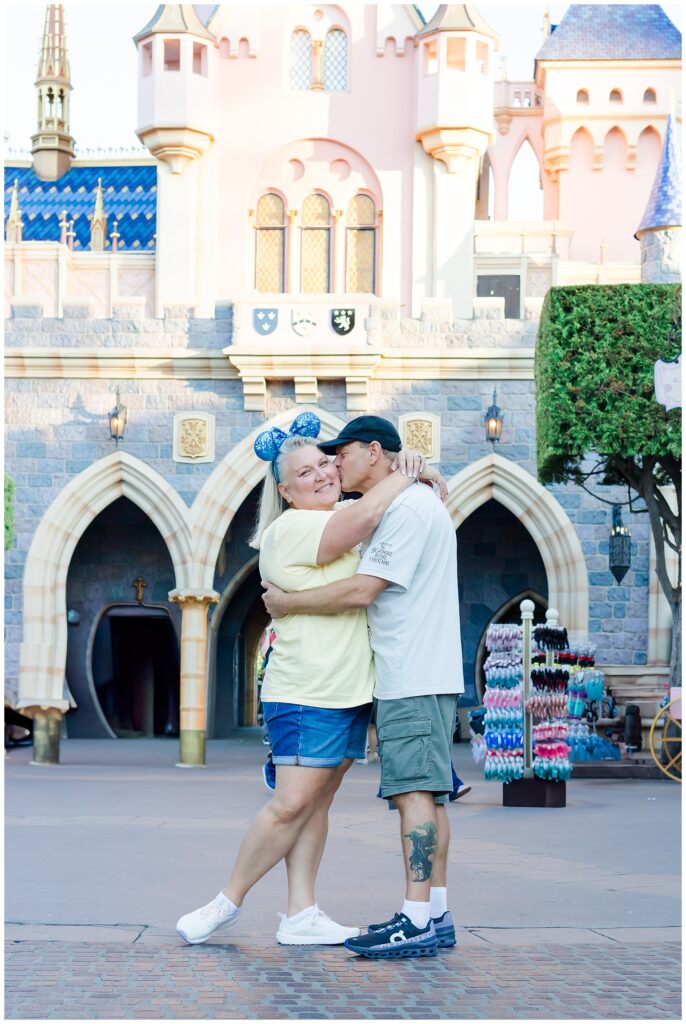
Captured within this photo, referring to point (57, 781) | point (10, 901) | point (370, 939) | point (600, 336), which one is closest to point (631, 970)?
point (370, 939)

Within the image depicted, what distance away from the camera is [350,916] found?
5.73m

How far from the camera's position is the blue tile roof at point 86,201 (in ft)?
99.5

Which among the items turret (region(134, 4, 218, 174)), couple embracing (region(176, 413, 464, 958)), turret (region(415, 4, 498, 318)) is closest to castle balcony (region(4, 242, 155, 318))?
turret (region(134, 4, 218, 174))

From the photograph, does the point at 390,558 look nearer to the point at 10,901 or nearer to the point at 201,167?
the point at 10,901

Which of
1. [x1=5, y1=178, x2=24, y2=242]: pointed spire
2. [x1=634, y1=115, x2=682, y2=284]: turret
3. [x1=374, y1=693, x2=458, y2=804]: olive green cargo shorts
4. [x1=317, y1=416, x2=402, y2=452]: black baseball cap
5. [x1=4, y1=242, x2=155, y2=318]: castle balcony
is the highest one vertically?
[x1=5, y1=178, x2=24, y2=242]: pointed spire

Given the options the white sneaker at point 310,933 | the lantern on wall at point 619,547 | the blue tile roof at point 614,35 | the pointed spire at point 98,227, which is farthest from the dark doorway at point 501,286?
the white sneaker at point 310,933

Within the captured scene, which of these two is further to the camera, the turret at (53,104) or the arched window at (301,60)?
the turret at (53,104)

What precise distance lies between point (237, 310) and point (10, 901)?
11.6m

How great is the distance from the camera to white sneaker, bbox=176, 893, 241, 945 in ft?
16.1

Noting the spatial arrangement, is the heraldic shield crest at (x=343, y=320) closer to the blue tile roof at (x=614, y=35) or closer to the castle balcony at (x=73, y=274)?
the castle balcony at (x=73, y=274)

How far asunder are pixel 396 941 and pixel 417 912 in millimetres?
105

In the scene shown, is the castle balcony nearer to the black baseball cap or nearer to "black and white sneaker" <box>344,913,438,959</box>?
the black baseball cap

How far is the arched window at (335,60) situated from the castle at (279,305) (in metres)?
0.05

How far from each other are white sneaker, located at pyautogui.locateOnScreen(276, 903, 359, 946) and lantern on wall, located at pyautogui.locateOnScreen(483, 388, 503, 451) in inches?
479
